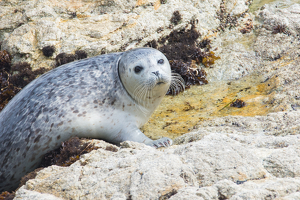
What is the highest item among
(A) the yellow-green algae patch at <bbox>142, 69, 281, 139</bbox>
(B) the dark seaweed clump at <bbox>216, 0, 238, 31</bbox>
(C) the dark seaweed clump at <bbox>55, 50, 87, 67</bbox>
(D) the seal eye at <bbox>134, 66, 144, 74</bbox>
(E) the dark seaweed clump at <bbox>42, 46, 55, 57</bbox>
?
(B) the dark seaweed clump at <bbox>216, 0, 238, 31</bbox>

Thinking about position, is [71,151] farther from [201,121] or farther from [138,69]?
[201,121]

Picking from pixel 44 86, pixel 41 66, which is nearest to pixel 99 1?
pixel 41 66

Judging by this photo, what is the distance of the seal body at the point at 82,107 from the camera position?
149 inches

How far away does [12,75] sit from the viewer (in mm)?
6309

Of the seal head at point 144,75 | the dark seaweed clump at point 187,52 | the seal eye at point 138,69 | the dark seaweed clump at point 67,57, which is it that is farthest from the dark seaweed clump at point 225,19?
the seal eye at point 138,69

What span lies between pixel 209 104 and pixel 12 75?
4.38 m

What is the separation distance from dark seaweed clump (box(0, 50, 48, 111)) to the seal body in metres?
1.91

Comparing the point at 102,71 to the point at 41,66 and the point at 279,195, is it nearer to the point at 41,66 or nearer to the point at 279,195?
the point at 41,66

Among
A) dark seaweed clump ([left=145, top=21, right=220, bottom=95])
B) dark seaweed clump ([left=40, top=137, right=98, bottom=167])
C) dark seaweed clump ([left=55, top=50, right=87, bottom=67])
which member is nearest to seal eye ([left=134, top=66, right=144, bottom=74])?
dark seaweed clump ([left=40, top=137, right=98, bottom=167])

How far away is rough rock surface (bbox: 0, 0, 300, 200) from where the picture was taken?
221 centimetres

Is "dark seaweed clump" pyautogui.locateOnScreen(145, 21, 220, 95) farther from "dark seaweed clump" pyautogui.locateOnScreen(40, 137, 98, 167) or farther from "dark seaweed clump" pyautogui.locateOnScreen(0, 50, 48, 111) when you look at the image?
"dark seaweed clump" pyautogui.locateOnScreen(40, 137, 98, 167)

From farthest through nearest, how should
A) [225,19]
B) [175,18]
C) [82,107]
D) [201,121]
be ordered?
[225,19] < [175,18] < [201,121] < [82,107]

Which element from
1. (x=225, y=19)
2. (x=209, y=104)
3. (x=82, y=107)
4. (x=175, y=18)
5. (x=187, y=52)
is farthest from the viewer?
(x=225, y=19)

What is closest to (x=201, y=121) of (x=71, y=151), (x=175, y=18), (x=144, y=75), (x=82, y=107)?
(x=144, y=75)
